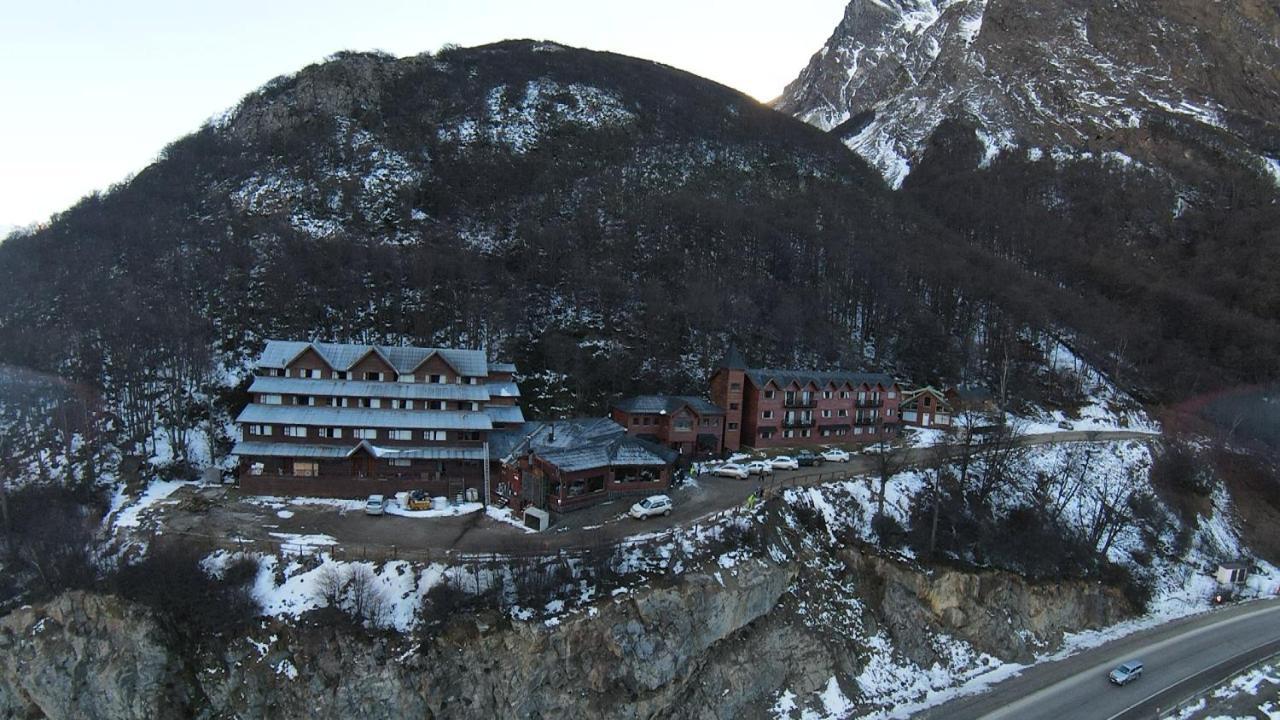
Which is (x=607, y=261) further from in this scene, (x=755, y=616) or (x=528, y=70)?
(x=528, y=70)

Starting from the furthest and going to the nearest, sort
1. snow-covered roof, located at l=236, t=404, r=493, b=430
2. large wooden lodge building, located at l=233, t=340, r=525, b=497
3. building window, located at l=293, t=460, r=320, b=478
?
snow-covered roof, located at l=236, t=404, r=493, b=430 < building window, located at l=293, t=460, r=320, b=478 < large wooden lodge building, located at l=233, t=340, r=525, b=497

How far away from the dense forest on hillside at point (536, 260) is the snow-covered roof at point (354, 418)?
12.2m

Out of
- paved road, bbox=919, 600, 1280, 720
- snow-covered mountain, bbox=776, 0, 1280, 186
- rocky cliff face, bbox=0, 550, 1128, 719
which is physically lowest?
paved road, bbox=919, 600, 1280, 720

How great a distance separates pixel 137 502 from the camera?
4088 cm

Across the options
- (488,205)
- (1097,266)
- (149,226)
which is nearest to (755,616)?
(488,205)

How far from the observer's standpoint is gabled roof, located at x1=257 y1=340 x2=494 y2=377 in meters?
48.1

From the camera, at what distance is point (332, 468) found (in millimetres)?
45281

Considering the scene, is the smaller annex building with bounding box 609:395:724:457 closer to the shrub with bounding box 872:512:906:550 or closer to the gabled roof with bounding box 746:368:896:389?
the gabled roof with bounding box 746:368:896:389

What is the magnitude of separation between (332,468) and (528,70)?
424 feet

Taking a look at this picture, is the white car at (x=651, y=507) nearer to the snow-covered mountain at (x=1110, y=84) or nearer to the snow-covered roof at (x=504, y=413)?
the snow-covered roof at (x=504, y=413)

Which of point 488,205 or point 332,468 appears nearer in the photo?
point 332,468

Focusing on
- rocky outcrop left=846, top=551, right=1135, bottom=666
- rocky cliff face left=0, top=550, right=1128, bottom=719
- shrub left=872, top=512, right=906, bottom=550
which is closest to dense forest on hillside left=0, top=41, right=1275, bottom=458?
shrub left=872, top=512, right=906, bottom=550

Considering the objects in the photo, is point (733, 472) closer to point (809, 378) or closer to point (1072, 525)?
point (809, 378)

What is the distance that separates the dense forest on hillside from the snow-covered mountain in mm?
32515
